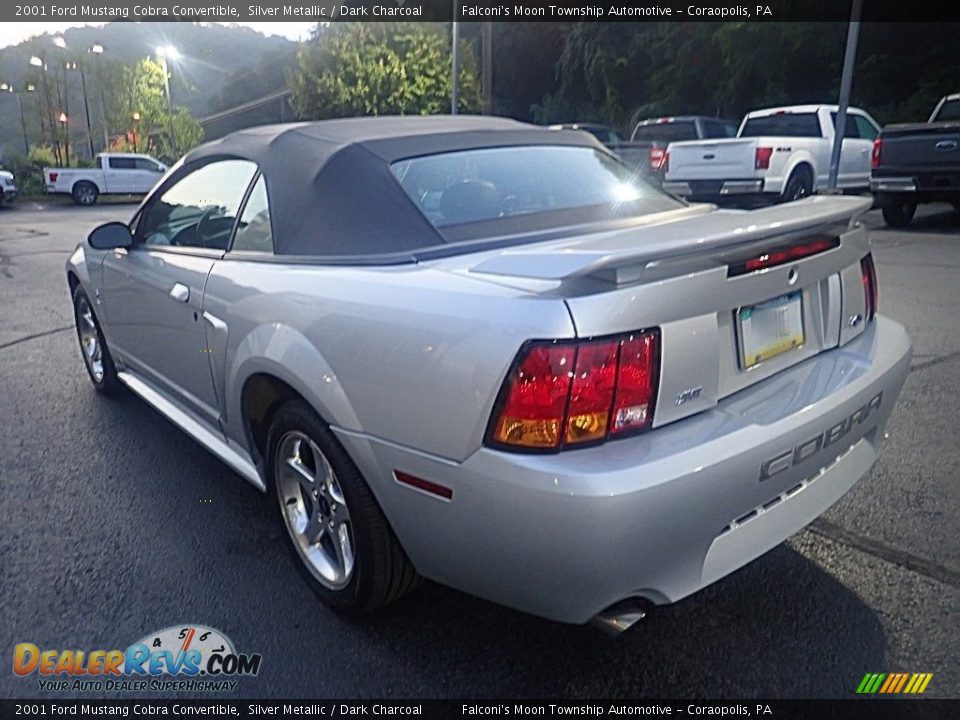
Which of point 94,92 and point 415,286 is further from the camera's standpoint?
point 94,92

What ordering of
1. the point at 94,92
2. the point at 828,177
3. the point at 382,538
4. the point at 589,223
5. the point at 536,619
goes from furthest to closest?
the point at 94,92 → the point at 828,177 → the point at 589,223 → the point at 536,619 → the point at 382,538

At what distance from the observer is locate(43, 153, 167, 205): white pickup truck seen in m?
23.7

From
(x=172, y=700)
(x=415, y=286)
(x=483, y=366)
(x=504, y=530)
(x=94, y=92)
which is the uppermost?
(x=94, y=92)

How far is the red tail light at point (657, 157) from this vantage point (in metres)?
12.9

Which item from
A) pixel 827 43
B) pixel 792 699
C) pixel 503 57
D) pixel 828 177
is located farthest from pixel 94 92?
pixel 792 699

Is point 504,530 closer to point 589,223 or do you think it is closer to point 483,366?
point 483,366

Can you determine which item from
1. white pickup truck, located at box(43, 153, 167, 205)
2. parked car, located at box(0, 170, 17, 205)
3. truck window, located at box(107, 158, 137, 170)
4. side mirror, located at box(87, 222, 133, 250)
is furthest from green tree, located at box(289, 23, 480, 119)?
side mirror, located at box(87, 222, 133, 250)

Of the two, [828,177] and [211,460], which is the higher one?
[828,177]

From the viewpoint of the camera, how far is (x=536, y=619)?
235cm

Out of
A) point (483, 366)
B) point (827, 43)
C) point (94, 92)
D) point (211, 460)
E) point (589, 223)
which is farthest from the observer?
point (94, 92)

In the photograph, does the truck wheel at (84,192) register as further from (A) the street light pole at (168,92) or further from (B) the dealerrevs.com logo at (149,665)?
(B) the dealerrevs.com logo at (149,665)

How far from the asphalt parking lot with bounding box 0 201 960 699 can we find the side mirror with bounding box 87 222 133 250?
1.03 m

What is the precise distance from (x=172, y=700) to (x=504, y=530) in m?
1.16

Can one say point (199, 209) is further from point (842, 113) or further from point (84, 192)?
point (84, 192)
